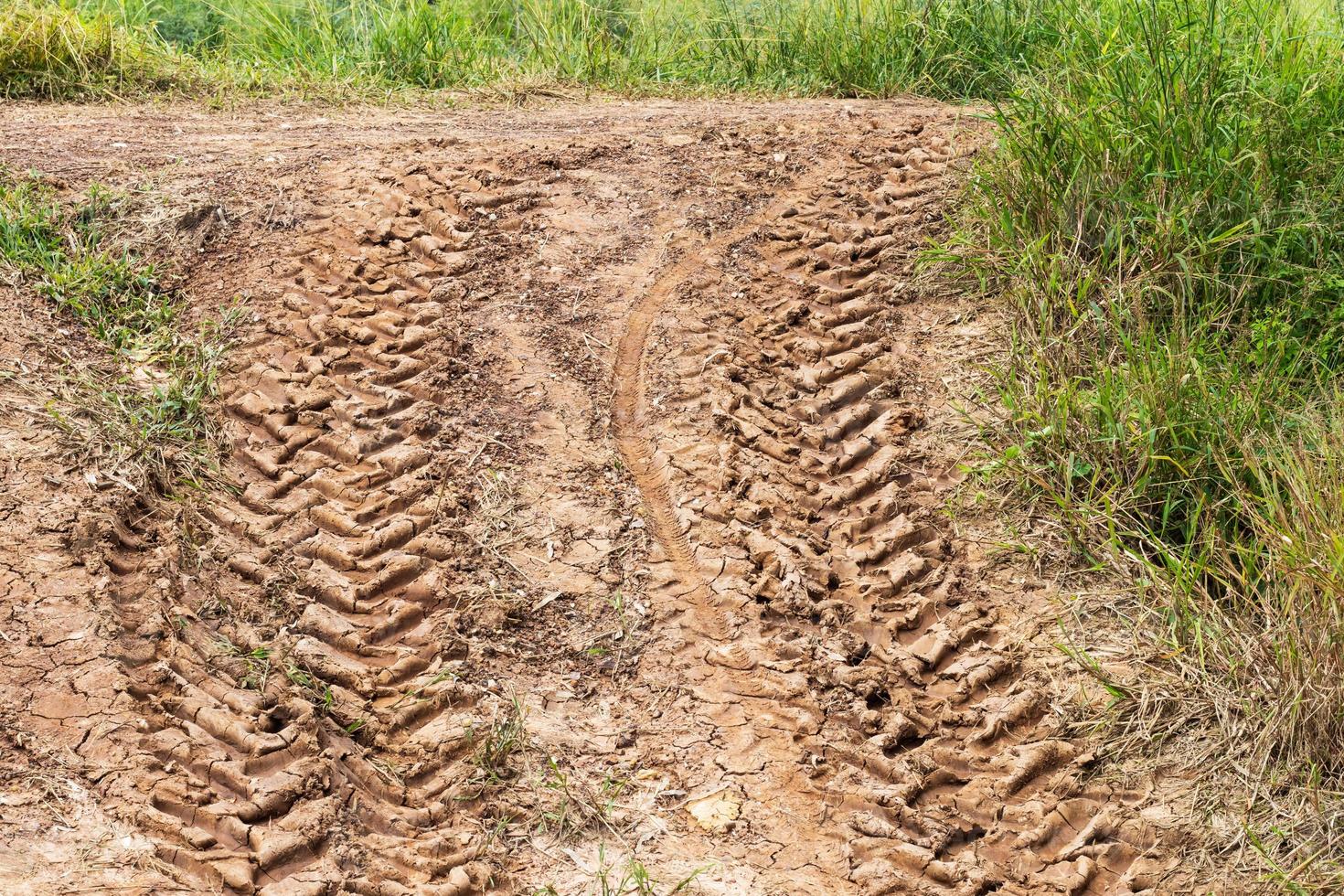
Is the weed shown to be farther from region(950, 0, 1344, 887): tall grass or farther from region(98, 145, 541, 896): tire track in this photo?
region(950, 0, 1344, 887): tall grass

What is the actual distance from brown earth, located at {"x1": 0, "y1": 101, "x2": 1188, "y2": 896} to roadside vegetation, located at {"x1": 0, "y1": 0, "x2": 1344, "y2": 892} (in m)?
0.26

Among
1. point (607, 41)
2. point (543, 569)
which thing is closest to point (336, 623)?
point (543, 569)

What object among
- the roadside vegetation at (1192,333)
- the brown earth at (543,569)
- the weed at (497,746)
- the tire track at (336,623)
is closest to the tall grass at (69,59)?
the brown earth at (543,569)

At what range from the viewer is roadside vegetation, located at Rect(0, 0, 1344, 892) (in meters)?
3.12

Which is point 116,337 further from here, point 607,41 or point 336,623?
point 607,41

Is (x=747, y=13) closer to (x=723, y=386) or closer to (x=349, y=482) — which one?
(x=723, y=386)

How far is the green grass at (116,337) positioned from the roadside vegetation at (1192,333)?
0.7 inches

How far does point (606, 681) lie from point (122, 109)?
4.08 meters

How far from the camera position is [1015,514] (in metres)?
3.89

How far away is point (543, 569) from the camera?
3.64 m

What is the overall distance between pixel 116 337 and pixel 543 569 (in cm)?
176

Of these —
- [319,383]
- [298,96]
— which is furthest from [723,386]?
[298,96]

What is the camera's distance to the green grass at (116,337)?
12.2 ft

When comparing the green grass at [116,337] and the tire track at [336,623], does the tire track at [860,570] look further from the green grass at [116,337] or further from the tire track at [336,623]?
the green grass at [116,337]
